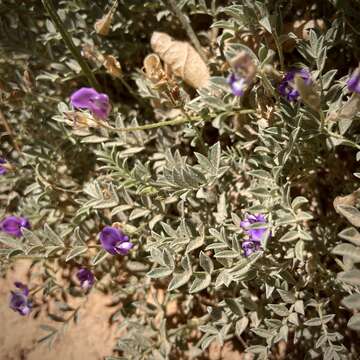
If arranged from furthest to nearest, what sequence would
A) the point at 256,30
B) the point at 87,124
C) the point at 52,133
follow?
the point at 52,133 → the point at 256,30 → the point at 87,124

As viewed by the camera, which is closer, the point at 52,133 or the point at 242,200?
the point at 242,200

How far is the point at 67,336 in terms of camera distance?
2.50 m

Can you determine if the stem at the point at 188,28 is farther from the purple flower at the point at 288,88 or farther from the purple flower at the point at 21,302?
the purple flower at the point at 21,302

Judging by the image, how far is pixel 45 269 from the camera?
2.40 metres

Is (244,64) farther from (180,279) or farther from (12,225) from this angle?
(12,225)

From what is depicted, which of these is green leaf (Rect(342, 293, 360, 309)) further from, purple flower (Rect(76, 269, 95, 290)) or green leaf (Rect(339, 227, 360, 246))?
purple flower (Rect(76, 269, 95, 290))

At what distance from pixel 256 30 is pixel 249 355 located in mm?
1587

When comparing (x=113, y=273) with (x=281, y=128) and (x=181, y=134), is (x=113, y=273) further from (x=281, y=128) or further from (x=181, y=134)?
(x=281, y=128)


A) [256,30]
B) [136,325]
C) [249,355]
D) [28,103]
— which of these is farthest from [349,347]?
[28,103]

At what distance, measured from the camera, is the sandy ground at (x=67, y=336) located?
2.44 meters

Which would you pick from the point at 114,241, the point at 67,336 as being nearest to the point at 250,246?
the point at 114,241

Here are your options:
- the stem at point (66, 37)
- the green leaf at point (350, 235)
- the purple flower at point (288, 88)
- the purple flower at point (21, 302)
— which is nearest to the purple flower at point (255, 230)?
the green leaf at point (350, 235)

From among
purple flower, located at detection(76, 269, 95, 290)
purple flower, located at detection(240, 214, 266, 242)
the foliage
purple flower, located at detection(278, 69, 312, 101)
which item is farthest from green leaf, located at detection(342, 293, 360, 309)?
purple flower, located at detection(76, 269, 95, 290)

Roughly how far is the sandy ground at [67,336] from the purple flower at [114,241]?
81cm
